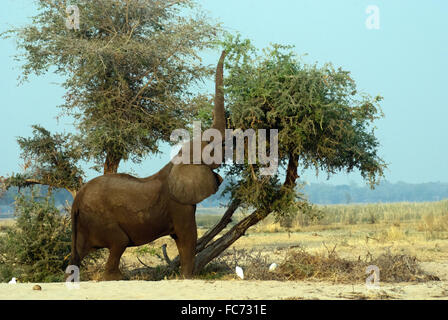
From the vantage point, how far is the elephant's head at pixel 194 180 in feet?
38.1

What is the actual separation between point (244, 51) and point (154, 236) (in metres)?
4.28

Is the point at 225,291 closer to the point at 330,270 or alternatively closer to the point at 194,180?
the point at 194,180

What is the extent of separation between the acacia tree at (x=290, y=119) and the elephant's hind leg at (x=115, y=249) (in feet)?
7.12

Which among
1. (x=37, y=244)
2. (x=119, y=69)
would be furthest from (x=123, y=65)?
(x=37, y=244)

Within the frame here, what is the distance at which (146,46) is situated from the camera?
61.5 ft

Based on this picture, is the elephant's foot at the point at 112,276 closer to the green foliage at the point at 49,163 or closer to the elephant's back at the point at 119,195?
the elephant's back at the point at 119,195

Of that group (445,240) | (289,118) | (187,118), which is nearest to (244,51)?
(289,118)

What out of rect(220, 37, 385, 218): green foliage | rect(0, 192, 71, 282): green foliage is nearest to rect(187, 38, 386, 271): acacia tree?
rect(220, 37, 385, 218): green foliage

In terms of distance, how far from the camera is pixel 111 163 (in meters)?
18.7

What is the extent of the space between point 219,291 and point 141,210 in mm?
2988

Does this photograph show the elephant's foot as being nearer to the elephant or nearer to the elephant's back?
the elephant
